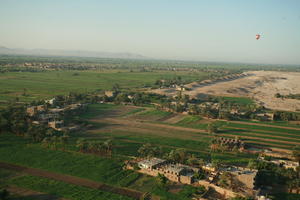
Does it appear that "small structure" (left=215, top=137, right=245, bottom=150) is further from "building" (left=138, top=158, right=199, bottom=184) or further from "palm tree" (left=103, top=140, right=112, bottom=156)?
"palm tree" (left=103, top=140, right=112, bottom=156)

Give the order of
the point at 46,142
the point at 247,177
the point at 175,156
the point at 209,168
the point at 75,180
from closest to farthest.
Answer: the point at 247,177 < the point at 75,180 < the point at 209,168 < the point at 175,156 < the point at 46,142

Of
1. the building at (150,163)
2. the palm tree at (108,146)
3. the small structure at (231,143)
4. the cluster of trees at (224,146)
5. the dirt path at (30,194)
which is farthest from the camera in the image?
the small structure at (231,143)

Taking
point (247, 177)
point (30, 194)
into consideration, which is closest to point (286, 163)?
point (247, 177)

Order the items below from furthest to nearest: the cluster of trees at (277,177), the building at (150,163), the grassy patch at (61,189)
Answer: the building at (150,163) < the cluster of trees at (277,177) < the grassy patch at (61,189)

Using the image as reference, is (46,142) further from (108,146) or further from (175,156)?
(175,156)

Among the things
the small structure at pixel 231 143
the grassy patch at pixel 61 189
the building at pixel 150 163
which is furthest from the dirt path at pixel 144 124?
the grassy patch at pixel 61 189

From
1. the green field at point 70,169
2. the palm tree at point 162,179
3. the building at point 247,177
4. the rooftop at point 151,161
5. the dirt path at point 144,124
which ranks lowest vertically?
the green field at point 70,169

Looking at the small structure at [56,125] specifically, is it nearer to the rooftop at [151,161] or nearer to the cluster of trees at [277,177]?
the rooftop at [151,161]
